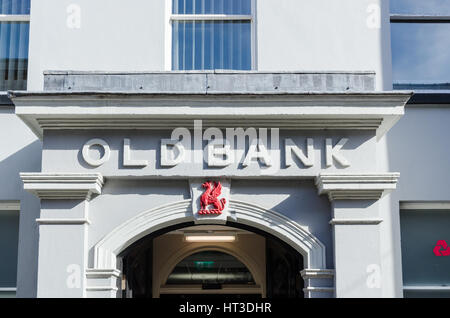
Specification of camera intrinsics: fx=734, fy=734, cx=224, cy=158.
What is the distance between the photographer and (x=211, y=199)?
7.58 metres

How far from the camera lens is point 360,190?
293 inches

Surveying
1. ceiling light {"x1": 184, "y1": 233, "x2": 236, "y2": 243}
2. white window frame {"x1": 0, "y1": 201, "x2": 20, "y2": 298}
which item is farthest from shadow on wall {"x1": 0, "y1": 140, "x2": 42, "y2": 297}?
ceiling light {"x1": 184, "y1": 233, "x2": 236, "y2": 243}

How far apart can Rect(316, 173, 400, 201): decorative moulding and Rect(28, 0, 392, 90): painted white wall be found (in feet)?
6.19

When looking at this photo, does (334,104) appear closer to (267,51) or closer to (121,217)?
(267,51)

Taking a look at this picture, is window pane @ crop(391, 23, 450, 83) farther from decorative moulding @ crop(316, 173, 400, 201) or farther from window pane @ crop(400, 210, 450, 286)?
decorative moulding @ crop(316, 173, 400, 201)

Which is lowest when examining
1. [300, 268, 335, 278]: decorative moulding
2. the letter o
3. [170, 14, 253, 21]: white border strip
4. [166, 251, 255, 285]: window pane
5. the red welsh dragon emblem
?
[300, 268, 335, 278]: decorative moulding

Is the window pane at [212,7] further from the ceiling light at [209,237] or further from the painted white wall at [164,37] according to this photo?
the ceiling light at [209,237]

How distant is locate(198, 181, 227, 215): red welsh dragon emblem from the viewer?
Answer: 757 centimetres

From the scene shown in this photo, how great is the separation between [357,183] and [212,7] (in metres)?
3.27

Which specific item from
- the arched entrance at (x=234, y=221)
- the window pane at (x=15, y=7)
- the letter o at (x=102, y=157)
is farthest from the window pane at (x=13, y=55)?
the arched entrance at (x=234, y=221)

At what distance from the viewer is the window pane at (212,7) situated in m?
9.30

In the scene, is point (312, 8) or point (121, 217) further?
point (312, 8)
